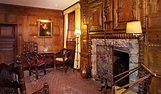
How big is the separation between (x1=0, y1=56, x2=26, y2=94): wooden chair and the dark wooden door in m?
5.78

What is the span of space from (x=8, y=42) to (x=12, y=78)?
5.88 metres

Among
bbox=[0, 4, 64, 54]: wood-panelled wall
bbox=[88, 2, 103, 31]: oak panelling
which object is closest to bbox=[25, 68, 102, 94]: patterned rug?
bbox=[88, 2, 103, 31]: oak panelling

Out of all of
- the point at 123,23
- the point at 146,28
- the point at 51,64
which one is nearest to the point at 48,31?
the point at 51,64

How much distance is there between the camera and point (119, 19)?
3533 mm

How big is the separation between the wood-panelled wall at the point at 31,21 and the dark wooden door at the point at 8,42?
23 cm

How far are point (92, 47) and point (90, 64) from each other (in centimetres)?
60

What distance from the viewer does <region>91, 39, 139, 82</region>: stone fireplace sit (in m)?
3.14

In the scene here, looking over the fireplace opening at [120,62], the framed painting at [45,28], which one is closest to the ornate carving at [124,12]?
the fireplace opening at [120,62]

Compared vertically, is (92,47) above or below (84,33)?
below

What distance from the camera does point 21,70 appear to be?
4.33 ft

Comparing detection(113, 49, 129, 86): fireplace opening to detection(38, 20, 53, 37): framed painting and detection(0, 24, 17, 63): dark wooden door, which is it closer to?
detection(38, 20, 53, 37): framed painting

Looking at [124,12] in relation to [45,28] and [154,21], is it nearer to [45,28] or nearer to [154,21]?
[154,21]

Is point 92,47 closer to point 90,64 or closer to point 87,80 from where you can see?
point 90,64

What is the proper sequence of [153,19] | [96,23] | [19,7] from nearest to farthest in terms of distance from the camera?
[153,19] < [96,23] < [19,7]
